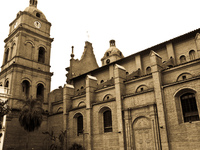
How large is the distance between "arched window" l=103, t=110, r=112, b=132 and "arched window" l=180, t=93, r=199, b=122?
30.7ft

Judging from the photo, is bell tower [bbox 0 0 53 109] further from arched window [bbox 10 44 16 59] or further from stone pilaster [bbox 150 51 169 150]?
stone pilaster [bbox 150 51 169 150]

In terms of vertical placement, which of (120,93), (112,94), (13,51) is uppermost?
(13,51)

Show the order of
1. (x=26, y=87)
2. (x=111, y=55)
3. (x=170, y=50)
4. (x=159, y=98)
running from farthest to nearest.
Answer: (x=111, y=55), (x=26, y=87), (x=170, y=50), (x=159, y=98)

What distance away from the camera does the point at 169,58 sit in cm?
2756

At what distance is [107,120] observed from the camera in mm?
27078

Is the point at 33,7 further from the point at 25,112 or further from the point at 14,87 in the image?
the point at 25,112

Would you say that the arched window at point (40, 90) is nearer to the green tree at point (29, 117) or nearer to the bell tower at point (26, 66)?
the bell tower at point (26, 66)

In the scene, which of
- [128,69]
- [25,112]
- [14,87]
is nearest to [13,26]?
[14,87]

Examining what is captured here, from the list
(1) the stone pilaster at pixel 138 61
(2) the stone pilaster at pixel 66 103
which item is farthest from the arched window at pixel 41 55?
(1) the stone pilaster at pixel 138 61

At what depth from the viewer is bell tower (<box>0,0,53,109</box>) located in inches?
1323

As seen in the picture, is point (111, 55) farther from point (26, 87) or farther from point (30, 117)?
point (30, 117)

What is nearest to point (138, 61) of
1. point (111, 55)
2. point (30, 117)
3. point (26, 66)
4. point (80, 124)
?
point (80, 124)

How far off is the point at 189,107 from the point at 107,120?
1051 cm

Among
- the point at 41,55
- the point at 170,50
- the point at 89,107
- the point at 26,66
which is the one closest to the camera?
the point at 170,50
